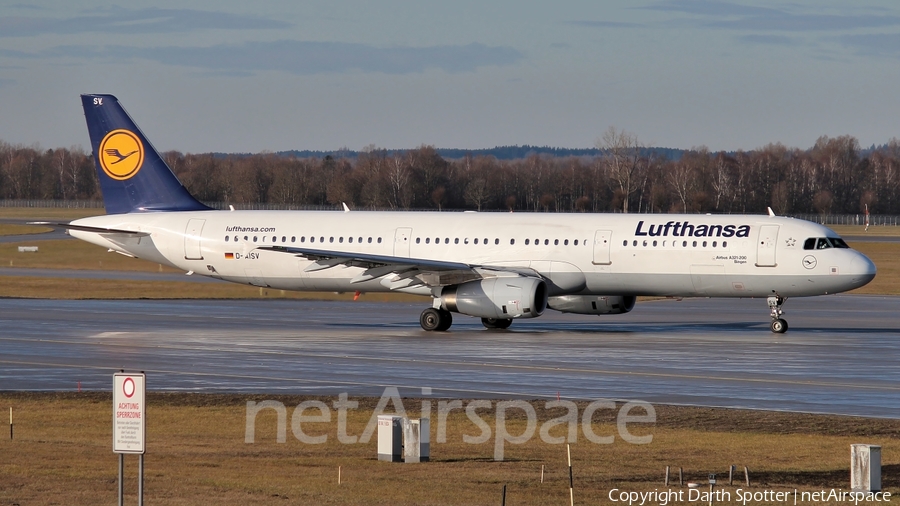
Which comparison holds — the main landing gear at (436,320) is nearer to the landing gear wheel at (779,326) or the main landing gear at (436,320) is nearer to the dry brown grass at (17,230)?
the landing gear wheel at (779,326)

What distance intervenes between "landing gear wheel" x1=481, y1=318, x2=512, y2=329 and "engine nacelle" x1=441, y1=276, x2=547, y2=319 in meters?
2.47

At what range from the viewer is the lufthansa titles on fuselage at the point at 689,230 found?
38.4m

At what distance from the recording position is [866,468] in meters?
15.0

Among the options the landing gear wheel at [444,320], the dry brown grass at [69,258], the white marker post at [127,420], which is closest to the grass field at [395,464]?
the white marker post at [127,420]

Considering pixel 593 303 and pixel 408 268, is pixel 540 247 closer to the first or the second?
pixel 593 303

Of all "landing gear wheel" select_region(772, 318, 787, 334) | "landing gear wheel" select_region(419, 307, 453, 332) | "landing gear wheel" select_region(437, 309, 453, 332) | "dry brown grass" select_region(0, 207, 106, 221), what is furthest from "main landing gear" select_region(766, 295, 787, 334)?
"dry brown grass" select_region(0, 207, 106, 221)

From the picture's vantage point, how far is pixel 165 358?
1235 inches

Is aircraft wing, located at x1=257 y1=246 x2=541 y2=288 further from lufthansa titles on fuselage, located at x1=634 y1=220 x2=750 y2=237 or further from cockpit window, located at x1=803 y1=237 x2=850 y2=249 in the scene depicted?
cockpit window, located at x1=803 y1=237 x2=850 y2=249

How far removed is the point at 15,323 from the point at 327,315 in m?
10.9

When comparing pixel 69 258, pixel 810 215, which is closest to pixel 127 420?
pixel 69 258

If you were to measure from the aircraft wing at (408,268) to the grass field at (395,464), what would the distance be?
50.6 feet

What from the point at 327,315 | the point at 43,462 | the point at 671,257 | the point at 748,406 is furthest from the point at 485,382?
the point at 327,315

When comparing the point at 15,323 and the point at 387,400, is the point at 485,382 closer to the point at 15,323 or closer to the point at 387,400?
the point at 387,400

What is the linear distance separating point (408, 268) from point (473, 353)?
6855 millimetres
